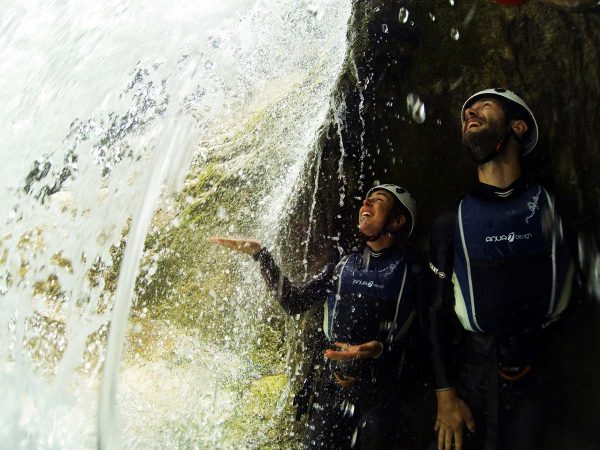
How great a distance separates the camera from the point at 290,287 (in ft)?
13.1

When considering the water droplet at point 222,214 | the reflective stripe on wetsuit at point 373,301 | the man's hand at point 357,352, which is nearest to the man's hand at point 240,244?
the reflective stripe on wetsuit at point 373,301

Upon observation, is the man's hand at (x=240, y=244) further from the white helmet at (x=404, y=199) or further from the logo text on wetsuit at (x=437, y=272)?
the logo text on wetsuit at (x=437, y=272)

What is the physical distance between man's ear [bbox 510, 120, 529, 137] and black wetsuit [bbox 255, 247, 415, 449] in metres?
1.25

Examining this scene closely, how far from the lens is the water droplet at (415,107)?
4.58 m

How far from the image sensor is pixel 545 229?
2.95 m

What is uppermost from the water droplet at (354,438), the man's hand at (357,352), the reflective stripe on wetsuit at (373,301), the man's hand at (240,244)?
the man's hand at (240,244)

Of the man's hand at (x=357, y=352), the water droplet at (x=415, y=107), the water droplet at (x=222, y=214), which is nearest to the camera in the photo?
the man's hand at (x=357, y=352)

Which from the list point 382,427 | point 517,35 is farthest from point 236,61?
point 382,427

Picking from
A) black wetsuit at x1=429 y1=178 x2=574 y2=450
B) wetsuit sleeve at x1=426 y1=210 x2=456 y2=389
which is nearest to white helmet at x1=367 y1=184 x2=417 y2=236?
wetsuit sleeve at x1=426 y1=210 x2=456 y2=389

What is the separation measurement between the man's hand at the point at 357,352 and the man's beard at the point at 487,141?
5.09ft

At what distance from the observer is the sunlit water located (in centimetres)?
498

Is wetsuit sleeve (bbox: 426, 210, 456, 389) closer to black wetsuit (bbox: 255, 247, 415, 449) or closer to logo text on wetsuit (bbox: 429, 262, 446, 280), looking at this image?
logo text on wetsuit (bbox: 429, 262, 446, 280)

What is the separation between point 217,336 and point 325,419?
250 cm

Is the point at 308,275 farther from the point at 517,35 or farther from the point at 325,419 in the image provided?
the point at 517,35
